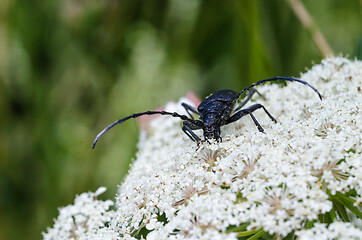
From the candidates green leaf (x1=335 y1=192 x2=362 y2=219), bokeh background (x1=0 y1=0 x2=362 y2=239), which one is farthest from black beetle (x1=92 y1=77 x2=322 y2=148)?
bokeh background (x1=0 y1=0 x2=362 y2=239)

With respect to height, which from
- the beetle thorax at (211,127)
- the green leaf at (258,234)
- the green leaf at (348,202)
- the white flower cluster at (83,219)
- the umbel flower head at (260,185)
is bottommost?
the green leaf at (348,202)

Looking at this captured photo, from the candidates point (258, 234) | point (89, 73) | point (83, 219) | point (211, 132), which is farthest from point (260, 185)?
point (89, 73)

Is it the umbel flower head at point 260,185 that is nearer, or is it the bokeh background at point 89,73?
the umbel flower head at point 260,185

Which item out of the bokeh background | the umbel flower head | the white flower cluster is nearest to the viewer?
the umbel flower head

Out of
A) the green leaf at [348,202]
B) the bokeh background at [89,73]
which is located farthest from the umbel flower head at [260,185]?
the bokeh background at [89,73]

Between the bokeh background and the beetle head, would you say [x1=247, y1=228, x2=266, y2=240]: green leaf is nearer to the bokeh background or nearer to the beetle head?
the beetle head

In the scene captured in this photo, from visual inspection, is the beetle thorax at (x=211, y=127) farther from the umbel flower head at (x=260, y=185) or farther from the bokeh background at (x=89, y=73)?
the bokeh background at (x=89, y=73)
